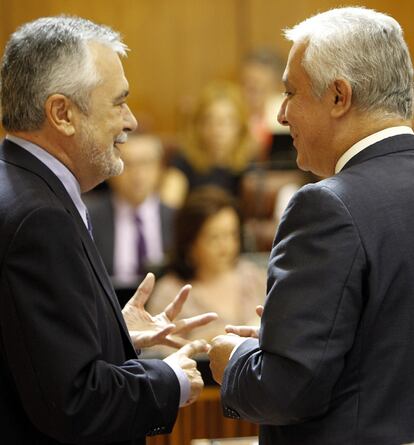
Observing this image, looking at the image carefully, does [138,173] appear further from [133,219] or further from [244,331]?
[244,331]

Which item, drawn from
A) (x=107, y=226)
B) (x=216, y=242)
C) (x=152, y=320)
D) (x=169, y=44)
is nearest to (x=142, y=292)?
(x=152, y=320)

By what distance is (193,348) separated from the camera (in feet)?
7.77

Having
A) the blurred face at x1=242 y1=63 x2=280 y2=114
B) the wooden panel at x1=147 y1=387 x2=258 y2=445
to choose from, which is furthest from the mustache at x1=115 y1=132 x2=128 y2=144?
the blurred face at x1=242 y1=63 x2=280 y2=114

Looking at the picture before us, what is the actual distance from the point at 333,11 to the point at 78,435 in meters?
1.06

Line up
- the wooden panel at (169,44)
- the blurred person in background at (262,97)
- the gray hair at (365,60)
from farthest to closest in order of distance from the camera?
the wooden panel at (169,44)
the blurred person in background at (262,97)
the gray hair at (365,60)

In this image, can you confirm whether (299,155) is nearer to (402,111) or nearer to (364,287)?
(402,111)

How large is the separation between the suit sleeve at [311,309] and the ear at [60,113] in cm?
57

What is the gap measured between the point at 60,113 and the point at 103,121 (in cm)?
12

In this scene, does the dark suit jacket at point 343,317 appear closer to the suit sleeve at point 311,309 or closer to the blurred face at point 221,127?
the suit sleeve at point 311,309

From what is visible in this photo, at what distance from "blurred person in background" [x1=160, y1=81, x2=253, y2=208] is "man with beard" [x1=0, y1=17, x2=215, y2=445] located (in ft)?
14.0

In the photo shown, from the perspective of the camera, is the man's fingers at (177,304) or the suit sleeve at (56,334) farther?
the man's fingers at (177,304)

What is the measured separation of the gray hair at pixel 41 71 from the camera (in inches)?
83.7

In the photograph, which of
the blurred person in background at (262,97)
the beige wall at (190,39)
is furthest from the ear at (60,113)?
the beige wall at (190,39)

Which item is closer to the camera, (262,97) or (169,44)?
(262,97)
